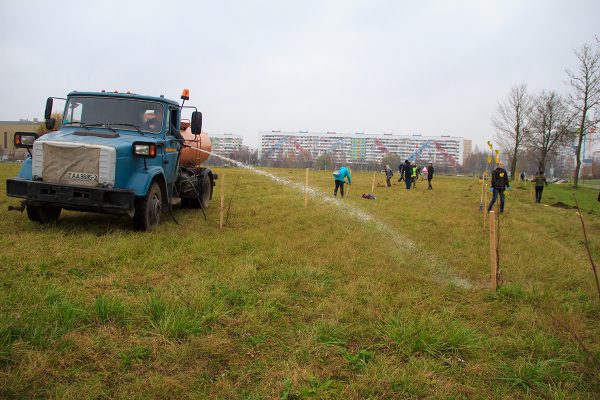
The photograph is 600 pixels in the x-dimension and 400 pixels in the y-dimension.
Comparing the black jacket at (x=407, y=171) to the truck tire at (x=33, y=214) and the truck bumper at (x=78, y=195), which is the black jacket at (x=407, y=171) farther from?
the truck tire at (x=33, y=214)

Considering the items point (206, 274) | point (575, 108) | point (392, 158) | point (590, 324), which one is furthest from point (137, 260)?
point (392, 158)

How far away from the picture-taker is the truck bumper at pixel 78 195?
6.16m

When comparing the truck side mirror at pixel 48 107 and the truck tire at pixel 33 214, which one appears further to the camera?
the truck side mirror at pixel 48 107

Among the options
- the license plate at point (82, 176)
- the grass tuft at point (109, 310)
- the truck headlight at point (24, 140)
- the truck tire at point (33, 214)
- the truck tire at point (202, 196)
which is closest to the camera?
the grass tuft at point (109, 310)

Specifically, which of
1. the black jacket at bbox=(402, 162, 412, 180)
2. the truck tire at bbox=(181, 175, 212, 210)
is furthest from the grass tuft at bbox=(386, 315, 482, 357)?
the black jacket at bbox=(402, 162, 412, 180)

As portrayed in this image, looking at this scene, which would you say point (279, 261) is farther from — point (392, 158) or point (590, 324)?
point (392, 158)

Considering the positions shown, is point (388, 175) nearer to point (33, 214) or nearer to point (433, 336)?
point (33, 214)

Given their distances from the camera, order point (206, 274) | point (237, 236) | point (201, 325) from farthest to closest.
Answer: point (237, 236)
point (206, 274)
point (201, 325)

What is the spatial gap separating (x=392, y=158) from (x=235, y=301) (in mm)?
98012

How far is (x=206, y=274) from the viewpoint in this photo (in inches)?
195

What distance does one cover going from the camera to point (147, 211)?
688 cm

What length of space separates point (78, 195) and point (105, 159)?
0.70 meters

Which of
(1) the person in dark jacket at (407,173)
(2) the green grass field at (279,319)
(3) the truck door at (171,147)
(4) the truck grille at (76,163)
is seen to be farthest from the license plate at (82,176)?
(1) the person in dark jacket at (407,173)

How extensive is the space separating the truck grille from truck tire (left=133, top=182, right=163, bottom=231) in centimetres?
66
